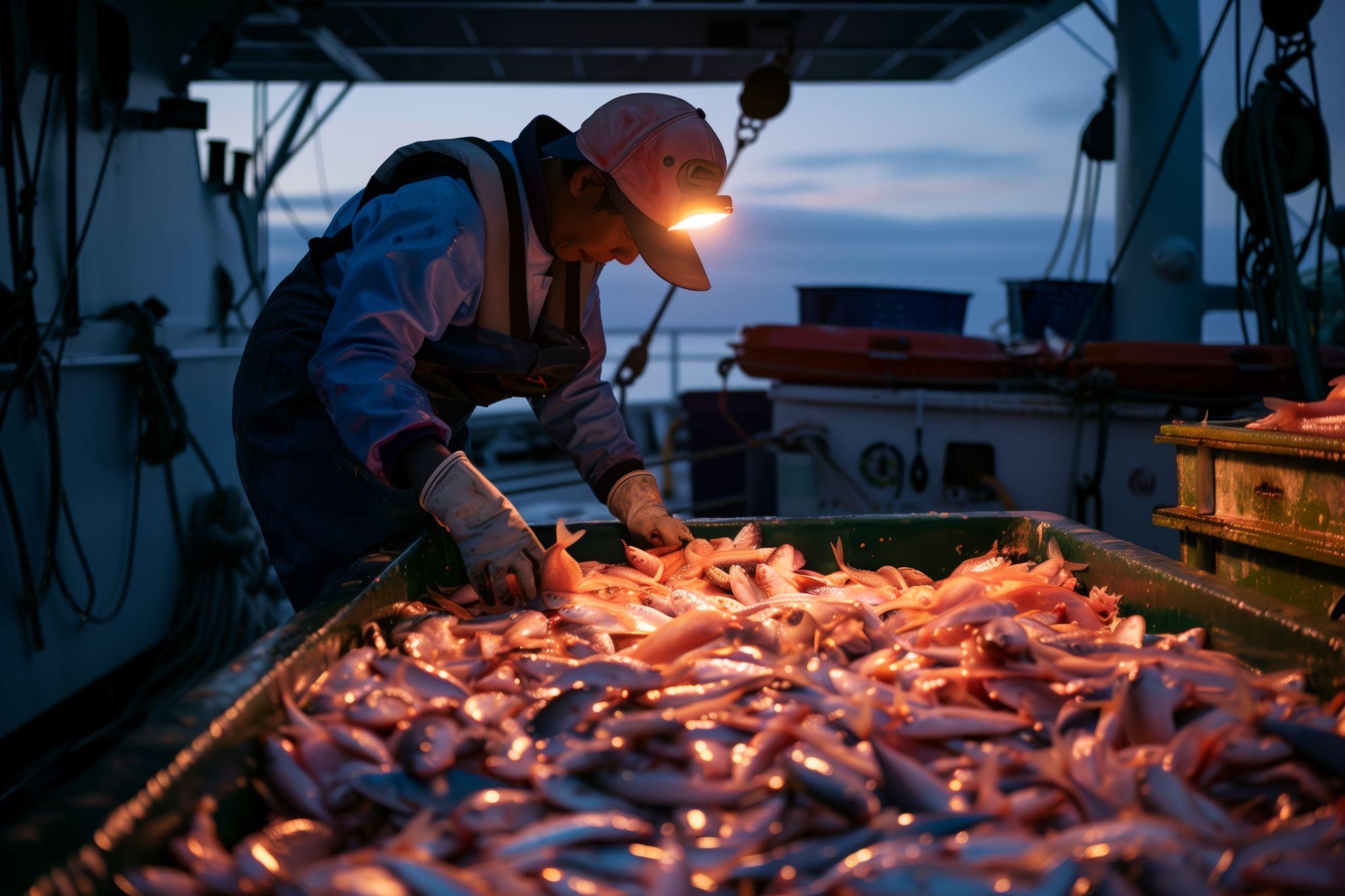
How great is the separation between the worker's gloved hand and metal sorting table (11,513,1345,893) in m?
0.08

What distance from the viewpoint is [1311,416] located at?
83.9 inches

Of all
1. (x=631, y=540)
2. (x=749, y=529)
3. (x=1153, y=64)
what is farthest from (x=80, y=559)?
(x=1153, y=64)

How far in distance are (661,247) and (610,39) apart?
15.0 ft

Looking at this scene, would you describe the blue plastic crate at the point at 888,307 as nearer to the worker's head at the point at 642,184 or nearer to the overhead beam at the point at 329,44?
the overhead beam at the point at 329,44

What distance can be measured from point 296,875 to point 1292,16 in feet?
17.6

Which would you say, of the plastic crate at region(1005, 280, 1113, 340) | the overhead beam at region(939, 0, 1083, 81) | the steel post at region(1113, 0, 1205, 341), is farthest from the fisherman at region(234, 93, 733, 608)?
the plastic crate at region(1005, 280, 1113, 340)

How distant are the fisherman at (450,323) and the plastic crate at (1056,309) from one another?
467 centimetres

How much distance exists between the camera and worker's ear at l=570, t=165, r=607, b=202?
2537mm

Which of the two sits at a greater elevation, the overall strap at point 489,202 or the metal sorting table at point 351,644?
the overall strap at point 489,202

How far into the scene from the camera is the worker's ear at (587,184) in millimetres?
2537

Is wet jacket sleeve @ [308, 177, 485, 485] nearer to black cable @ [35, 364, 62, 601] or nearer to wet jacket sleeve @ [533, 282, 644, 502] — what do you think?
wet jacket sleeve @ [533, 282, 644, 502]

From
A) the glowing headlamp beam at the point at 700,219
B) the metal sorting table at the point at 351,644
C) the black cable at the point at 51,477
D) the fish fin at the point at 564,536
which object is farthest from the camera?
the black cable at the point at 51,477

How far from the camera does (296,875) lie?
3.74 ft

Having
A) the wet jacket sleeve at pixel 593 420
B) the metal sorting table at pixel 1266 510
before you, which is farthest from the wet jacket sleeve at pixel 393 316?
the metal sorting table at pixel 1266 510
